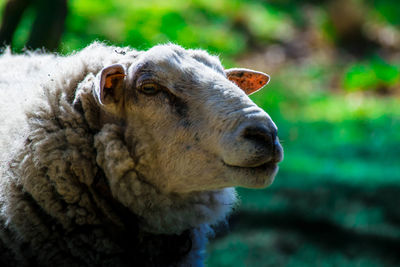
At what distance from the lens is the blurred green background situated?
611cm

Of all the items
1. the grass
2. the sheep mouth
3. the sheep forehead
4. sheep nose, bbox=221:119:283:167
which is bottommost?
the grass

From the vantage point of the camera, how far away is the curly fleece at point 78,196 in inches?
120

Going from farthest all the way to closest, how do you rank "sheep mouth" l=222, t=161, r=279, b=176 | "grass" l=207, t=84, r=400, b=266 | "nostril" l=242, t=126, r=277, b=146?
"grass" l=207, t=84, r=400, b=266 < "sheep mouth" l=222, t=161, r=279, b=176 < "nostril" l=242, t=126, r=277, b=146

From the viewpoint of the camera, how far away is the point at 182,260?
132 inches

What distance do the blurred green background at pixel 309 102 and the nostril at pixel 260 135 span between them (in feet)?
3.39

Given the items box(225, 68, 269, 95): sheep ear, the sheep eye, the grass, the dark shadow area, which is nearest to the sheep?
the sheep eye

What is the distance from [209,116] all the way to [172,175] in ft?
1.31

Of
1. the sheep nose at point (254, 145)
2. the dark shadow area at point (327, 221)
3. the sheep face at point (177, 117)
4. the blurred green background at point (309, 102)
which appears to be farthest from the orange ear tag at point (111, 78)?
the dark shadow area at point (327, 221)

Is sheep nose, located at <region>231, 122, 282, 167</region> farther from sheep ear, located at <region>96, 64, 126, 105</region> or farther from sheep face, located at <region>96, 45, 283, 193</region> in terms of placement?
sheep ear, located at <region>96, 64, 126, 105</region>

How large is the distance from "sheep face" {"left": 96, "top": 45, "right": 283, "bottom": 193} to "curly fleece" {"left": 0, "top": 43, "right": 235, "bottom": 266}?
0.10 m

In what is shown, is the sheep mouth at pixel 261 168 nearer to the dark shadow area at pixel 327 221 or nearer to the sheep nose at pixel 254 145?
the sheep nose at pixel 254 145

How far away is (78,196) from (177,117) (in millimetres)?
716

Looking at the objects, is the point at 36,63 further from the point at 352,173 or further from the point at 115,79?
the point at 352,173

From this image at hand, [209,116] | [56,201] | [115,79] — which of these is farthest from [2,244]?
[209,116]
